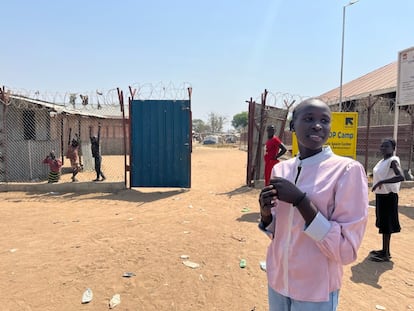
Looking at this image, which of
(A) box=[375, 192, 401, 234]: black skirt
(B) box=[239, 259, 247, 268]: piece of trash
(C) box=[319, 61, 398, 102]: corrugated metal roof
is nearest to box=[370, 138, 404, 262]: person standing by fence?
(A) box=[375, 192, 401, 234]: black skirt

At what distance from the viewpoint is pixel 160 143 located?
870cm

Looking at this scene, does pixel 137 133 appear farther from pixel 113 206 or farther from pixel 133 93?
pixel 113 206

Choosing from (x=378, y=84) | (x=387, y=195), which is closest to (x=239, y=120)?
(x=378, y=84)

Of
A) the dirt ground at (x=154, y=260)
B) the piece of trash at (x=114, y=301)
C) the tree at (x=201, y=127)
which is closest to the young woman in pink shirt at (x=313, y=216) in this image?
the dirt ground at (x=154, y=260)

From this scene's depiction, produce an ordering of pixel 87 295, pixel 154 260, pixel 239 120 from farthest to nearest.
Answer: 1. pixel 239 120
2. pixel 154 260
3. pixel 87 295

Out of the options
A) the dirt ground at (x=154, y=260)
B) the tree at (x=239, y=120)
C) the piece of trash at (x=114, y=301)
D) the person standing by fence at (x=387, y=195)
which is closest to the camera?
the piece of trash at (x=114, y=301)

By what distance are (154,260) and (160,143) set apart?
4897mm

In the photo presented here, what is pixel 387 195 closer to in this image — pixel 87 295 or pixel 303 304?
pixel 303 304

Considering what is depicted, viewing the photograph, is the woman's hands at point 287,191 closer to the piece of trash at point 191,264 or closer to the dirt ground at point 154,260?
the dirt ground at point 154,260

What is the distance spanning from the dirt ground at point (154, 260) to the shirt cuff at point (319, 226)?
6.60ft

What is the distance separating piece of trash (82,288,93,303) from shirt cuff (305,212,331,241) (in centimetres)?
260

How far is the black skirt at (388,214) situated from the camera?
4.20m

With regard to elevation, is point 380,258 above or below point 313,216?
below

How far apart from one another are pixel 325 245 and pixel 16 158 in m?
10.7
